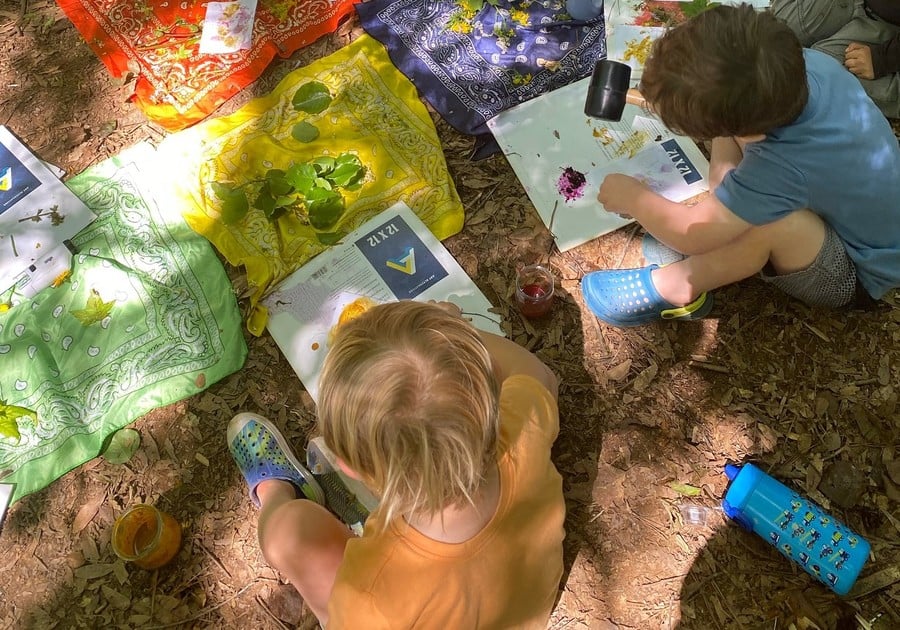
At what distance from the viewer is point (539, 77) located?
232 cm

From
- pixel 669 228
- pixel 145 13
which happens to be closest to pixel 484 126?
pixel 669 228

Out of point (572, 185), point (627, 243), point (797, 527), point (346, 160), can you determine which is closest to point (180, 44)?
point (346, 160)

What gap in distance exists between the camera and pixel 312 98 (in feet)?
7.54

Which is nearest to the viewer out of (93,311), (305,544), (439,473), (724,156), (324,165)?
(439,473)

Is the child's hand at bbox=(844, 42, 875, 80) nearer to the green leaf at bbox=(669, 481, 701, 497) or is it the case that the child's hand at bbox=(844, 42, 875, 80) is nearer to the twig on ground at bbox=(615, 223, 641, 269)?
the twig on ground at bbox=(615, 223, 641, 269)

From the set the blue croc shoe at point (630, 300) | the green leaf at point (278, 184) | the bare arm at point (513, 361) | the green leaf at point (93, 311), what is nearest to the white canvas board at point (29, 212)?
the green leaf at point (93, 311)

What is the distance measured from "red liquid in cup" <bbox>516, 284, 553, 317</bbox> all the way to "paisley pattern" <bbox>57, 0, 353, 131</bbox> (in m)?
1.28

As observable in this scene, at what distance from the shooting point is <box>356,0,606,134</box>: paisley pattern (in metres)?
2.31

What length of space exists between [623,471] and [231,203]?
1.46 m

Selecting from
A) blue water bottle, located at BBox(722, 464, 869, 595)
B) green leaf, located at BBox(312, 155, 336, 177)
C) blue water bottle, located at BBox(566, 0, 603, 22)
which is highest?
blue water bottle, located at BBox(566, 0, 603, 22)

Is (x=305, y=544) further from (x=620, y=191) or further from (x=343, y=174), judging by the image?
(x=620, y=191)

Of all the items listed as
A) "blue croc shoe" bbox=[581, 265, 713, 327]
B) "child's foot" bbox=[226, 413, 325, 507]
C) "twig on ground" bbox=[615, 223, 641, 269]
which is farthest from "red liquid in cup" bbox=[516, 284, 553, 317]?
"child's foot" bbox=[226, 413, 325, 507]

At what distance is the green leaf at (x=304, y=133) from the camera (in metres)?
2.24

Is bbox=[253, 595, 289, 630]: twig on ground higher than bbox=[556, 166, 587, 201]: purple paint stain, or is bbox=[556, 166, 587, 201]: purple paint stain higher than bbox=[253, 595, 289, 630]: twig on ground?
bbox=[556, 166, 587, 201]: purple paint stain
